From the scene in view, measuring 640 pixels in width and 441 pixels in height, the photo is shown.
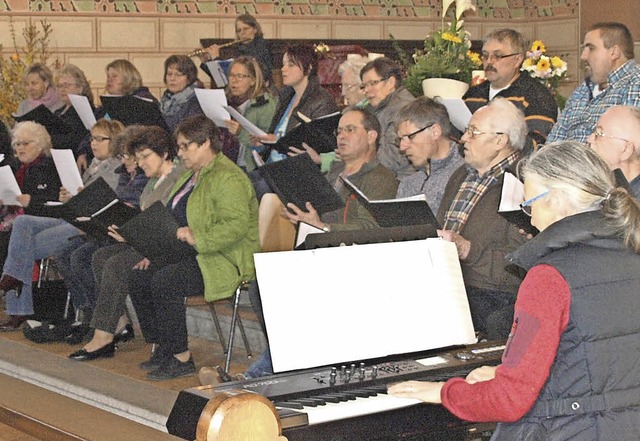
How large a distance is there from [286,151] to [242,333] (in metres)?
0.93

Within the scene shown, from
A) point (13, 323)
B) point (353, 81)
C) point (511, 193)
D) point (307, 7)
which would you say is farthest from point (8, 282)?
point (307, 7)

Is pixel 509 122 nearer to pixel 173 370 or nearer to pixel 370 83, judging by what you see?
pixel 370 83

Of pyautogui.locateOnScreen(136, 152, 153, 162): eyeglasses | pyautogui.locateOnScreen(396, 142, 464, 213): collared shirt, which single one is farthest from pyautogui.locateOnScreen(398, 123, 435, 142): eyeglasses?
pyautogui.locateOnScreen(136, 152, 153, 162): eyeglasses

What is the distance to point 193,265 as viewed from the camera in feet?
17.5

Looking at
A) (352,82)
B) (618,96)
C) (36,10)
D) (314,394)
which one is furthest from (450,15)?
(314,394)

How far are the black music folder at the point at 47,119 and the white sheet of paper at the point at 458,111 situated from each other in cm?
313

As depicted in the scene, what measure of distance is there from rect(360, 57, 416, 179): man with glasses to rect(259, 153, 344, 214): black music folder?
68 centimetres

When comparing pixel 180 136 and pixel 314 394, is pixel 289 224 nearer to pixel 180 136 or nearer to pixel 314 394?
pixel 180 136

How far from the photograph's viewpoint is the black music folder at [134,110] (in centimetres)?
665

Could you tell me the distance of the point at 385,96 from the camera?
5.63 meters

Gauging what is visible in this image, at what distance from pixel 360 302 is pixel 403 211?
46.8 inches

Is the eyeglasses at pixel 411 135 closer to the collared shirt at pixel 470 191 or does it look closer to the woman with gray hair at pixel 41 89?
the collared shirt at pixel 470 191

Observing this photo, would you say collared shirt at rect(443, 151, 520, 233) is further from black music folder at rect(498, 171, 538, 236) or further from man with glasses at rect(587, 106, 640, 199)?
man with glasses at rect(587, 106, 640, 199)

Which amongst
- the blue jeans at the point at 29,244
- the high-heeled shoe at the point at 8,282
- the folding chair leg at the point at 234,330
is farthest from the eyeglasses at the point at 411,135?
the high-heeled shoe at the point at 8,282
